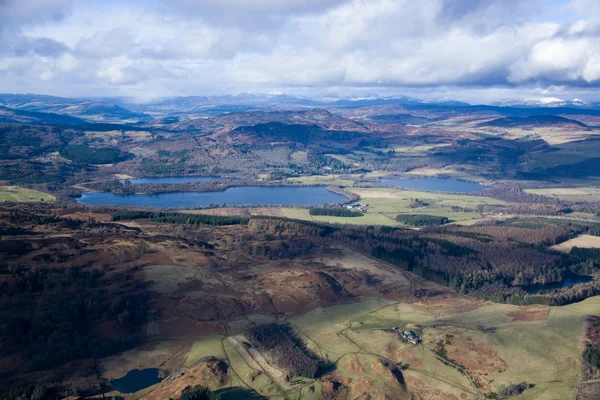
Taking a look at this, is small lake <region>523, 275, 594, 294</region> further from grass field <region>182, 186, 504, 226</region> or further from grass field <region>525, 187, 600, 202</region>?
grass field <region>525, 187, 600, 202</region>

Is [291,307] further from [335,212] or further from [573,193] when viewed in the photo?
[573,193]

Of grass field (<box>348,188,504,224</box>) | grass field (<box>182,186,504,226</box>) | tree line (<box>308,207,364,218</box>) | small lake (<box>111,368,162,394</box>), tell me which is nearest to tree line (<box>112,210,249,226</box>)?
grass field (<box>182,186,504,226</box>)

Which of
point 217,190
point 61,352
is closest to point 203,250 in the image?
point 61,352

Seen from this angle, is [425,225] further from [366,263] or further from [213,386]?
[213,386]

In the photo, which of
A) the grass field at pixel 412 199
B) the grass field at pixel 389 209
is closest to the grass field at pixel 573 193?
the grass field at pixel 389 209

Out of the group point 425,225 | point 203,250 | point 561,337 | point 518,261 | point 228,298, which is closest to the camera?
point 561,337

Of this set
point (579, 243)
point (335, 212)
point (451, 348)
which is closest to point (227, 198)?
point (335, 212)
